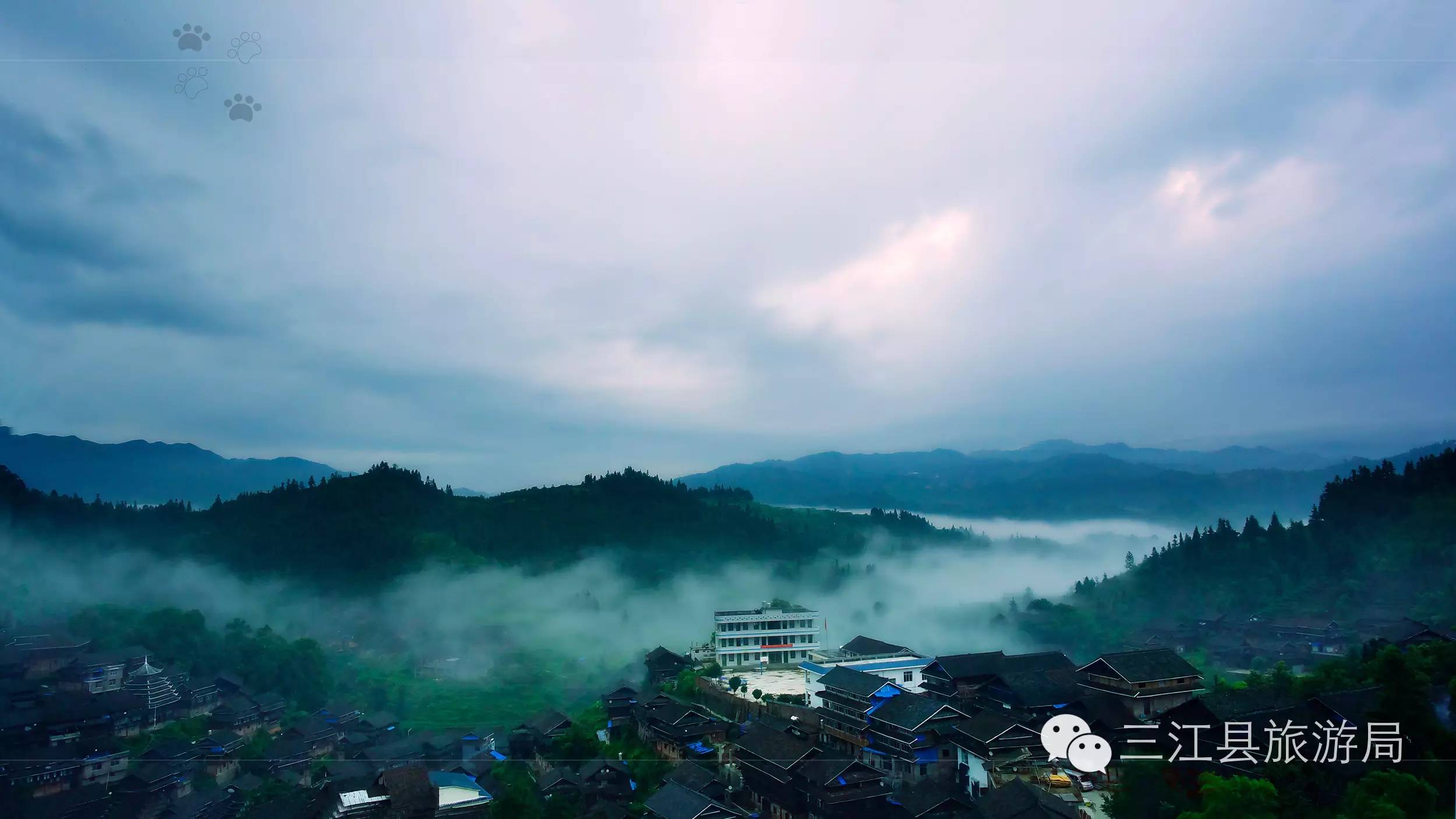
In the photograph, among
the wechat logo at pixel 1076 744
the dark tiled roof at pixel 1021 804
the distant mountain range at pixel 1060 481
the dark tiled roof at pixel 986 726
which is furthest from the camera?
the distant mountain range at pixel 1060 481

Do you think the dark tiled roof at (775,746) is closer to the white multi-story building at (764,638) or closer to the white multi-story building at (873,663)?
the white multi-story building at (873,663)

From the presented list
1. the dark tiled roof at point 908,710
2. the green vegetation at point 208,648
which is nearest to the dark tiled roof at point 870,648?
the dark tiled roof at point 908,710

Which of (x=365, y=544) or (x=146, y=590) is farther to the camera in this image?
(x=365, y=544)

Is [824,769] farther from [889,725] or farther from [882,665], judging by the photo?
[882,665]

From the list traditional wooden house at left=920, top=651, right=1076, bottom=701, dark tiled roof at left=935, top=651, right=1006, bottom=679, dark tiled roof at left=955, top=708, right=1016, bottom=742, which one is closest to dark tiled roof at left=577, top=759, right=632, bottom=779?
traditional wooden house at left=920, top=651, right=1076, bottom=701

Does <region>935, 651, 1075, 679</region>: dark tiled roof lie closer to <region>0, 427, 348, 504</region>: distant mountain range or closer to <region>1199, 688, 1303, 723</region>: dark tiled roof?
<region>1199, 688, 1303, 723</region>: dark tiled roof

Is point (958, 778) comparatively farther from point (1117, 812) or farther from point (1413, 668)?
point (1413, 668)

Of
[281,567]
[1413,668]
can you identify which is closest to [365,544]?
[281,567]
